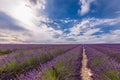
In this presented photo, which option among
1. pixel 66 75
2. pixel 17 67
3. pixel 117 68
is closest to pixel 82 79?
pixel 66 75

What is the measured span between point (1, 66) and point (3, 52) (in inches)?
439

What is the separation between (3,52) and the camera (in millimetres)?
16453

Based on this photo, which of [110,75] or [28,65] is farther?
[28,65]

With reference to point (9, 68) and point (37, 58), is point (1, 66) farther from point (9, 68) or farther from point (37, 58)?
point (37, 58)

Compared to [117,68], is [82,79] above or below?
below

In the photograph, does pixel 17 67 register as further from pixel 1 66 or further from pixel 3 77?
pixel 3 77

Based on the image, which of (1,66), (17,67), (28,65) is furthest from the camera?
(28,65)

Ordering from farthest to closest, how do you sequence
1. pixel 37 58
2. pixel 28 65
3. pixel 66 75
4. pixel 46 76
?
1. pixel 37 58
2. pixel 28 65
3. pixel 66 75
4. pixel 46 76

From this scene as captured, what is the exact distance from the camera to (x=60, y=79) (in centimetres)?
433

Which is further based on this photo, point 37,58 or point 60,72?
point 37,58

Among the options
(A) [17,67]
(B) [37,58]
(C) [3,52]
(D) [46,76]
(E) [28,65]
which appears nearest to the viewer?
(D) [46,76]

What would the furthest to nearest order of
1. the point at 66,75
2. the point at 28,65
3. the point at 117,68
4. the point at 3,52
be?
the point at 3,52
the point at 28,65
the point at 66,75
the point at 117,68

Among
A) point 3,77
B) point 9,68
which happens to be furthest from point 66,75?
point 9,68

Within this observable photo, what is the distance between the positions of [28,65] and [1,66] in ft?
5.24
